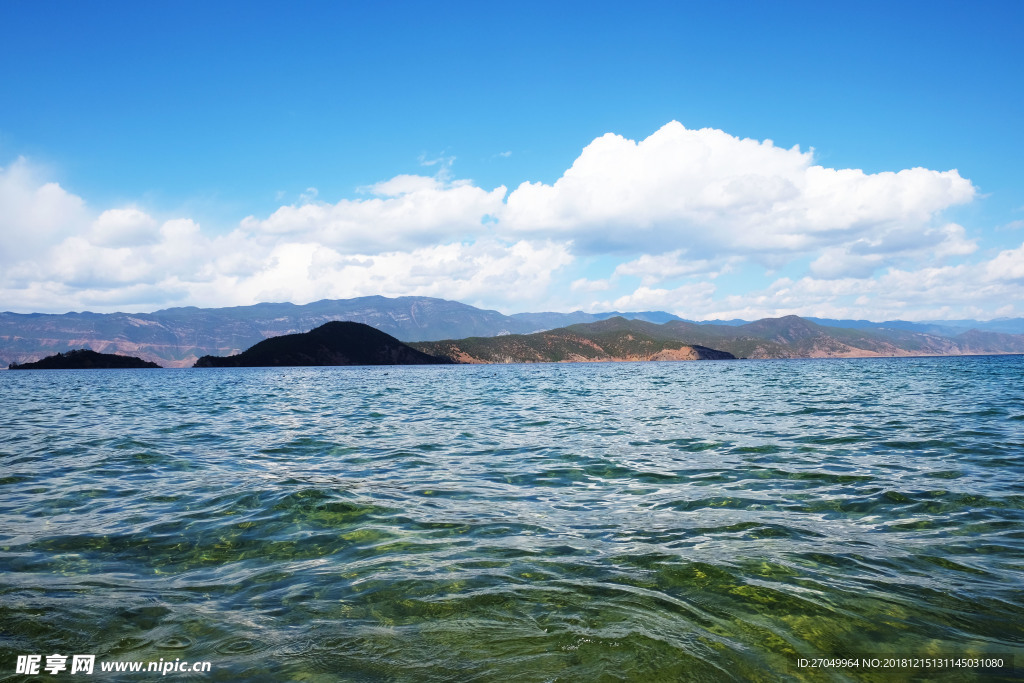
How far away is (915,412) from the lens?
32156 millimetres

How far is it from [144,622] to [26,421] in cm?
3818

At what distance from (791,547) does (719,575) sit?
2232 mm

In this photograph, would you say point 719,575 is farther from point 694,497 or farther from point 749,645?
point 694,497

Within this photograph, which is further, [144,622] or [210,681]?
[144,622]

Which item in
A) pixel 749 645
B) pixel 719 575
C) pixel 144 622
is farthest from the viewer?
pixel 719 575

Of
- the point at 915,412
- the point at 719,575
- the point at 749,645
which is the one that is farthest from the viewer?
the point at 915,412

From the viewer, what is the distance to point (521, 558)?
31.7 ft

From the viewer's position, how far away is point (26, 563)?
9.77 meters

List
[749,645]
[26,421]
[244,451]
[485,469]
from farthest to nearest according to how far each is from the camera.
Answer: [26,421] → [244,451] → [485,469] → [749,645]

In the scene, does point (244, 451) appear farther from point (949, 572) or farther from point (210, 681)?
point (949, 572)

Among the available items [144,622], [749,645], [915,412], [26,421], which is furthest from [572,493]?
[26,421]

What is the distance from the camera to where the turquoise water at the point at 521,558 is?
6.64m

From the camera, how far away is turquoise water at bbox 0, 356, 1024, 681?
664cm

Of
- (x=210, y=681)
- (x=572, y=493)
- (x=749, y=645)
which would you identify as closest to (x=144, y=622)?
(x=210, y=681)
